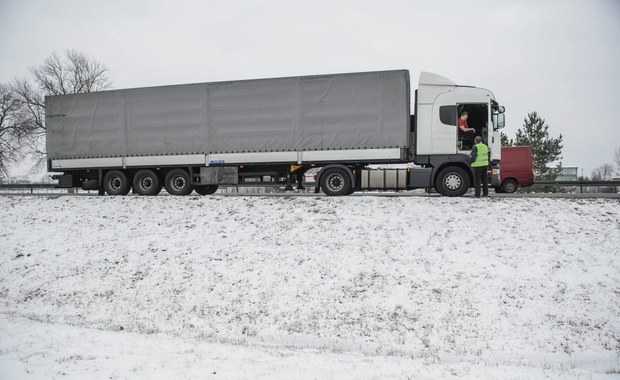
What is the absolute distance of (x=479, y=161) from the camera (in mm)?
12273

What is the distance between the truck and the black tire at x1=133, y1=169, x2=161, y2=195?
1.4 inches

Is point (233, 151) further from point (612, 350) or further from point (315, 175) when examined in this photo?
point (612, 350)

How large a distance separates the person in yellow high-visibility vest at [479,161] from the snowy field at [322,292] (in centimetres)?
84

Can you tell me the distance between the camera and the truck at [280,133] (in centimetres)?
1292

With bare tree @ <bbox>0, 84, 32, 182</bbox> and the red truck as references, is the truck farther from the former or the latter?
bare tree @ <bbox>0, 84, 32, 182</bbox>

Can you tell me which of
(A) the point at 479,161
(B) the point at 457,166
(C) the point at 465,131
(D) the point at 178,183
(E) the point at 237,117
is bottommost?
(D) the point at 178,183

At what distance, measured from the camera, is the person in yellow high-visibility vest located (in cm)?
1219

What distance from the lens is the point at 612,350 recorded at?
267 inches

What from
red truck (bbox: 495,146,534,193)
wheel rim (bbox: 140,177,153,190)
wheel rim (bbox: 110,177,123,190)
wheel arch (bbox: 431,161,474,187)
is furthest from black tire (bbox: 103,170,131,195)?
red truck (bbox: 495,146,534,193)

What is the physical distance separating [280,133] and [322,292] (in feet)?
21.5

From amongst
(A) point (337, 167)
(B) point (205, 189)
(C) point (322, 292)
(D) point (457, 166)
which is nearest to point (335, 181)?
(A) point (337, 167)

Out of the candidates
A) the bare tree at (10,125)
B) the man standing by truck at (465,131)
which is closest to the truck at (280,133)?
the man standing by truck at (465,131)

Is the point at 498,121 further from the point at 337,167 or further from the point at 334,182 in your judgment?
the point at 334,182

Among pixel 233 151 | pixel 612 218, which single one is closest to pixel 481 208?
pixel 612 218
